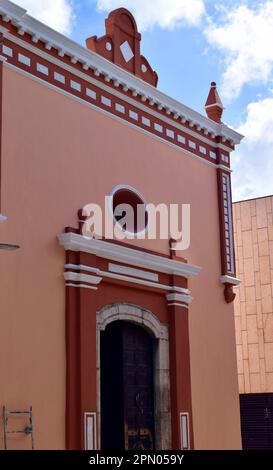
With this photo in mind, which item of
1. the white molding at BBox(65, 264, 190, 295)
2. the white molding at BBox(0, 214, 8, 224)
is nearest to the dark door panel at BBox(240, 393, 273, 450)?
the white molding at BBox(65, 264, 190, 295)

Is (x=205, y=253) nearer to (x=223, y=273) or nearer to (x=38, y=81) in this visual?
(x=223, y=273)

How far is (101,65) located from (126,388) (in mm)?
4931

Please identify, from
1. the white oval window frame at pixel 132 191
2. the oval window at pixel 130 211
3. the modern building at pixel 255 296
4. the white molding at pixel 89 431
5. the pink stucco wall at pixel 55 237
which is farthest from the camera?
the modern building at pixel 255 296

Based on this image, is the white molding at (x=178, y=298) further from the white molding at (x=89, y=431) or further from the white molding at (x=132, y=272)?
the white molding at (x=89, y=431)

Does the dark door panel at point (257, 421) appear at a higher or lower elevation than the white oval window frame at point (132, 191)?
lower

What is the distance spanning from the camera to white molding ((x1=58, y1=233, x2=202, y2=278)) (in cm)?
1072

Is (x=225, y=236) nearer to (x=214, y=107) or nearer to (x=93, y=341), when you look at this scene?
(x=214, y=107)

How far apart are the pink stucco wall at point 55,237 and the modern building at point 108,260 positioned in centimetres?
2

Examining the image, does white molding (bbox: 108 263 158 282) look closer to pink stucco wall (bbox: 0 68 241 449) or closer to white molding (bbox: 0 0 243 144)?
pink stucco wall (bbox: 0 68 241 449)

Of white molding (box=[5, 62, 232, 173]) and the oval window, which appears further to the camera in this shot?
the oval window

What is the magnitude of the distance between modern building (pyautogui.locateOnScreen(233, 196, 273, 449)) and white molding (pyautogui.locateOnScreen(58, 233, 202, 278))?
858 cm

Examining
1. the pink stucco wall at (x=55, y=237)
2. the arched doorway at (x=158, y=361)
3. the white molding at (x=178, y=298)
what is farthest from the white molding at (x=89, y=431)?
the white molding at (x=178, y=298)

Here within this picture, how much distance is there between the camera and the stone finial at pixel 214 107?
14.8 metres

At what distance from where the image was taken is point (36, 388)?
994 cm
